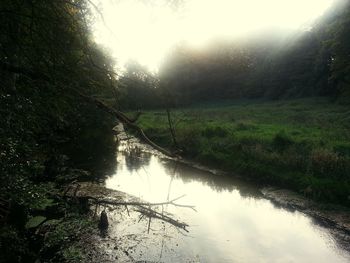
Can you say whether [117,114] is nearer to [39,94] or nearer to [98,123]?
[39,94]

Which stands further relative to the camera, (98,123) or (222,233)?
(98,123)

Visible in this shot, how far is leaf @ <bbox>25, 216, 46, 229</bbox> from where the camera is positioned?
13023 mm

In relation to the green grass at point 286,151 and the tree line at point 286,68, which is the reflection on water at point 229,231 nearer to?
the green grass at point 286,151

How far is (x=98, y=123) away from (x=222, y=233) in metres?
25.2

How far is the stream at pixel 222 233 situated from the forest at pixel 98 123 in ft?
5.11

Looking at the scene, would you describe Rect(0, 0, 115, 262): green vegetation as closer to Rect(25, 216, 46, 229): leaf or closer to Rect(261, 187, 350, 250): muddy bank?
Rect(25, 216, 46, 229): leaf

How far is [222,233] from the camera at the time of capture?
47.6 ft

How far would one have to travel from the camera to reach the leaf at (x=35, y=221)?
13.0m

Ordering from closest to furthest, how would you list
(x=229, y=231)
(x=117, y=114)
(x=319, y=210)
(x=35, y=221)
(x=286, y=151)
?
(x=117, y=114)
(x=35, y=221)
(x=229, y=231)
(x=319, y=210)
(x=286, y=151)

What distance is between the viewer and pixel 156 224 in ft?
49.3

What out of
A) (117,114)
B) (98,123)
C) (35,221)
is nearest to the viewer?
(117,114)

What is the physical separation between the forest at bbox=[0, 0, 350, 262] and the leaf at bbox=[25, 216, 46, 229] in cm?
5

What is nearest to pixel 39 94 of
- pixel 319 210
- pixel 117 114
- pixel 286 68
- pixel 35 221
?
pixel 117 114

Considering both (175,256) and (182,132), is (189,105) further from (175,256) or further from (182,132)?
(175,256)
